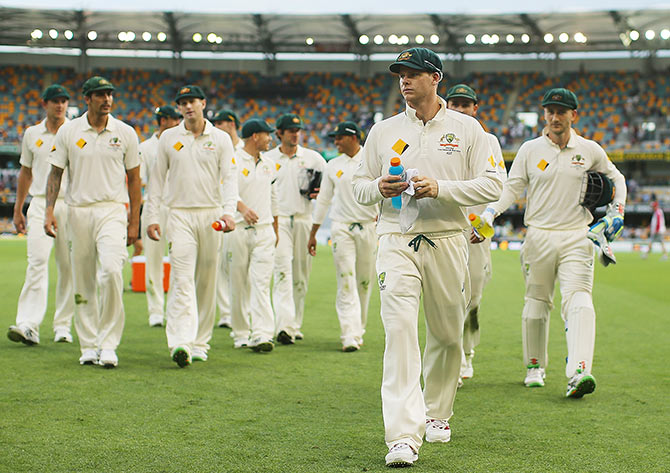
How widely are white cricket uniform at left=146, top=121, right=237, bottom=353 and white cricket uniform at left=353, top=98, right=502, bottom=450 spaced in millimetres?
3221

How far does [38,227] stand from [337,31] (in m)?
43.9

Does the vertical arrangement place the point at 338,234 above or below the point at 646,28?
below

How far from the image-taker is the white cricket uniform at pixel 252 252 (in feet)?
30.7

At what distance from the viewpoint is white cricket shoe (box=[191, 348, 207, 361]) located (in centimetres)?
864

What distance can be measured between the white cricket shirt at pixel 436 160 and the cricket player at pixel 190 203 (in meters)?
3.06

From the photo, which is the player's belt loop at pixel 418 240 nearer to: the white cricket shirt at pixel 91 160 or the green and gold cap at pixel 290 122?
the white cricket shirt at pixel 91 160

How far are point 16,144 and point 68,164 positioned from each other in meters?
42.4

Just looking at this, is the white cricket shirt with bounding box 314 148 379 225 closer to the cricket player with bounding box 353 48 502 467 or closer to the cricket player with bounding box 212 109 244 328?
the cricket player with bounding box 212 109 244 328

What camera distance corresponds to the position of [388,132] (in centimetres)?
536

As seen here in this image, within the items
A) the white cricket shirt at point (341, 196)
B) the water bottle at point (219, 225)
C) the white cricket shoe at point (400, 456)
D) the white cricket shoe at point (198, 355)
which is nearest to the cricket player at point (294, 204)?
the white cricket shirt at point (341, 196)

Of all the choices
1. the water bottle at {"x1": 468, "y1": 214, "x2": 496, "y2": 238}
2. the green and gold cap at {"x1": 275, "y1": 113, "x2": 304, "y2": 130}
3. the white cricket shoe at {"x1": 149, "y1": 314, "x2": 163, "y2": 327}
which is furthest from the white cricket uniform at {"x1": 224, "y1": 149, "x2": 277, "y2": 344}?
the water bottle at {"x1": 468, "y1": 214, "x2": 496, "y2": 238}

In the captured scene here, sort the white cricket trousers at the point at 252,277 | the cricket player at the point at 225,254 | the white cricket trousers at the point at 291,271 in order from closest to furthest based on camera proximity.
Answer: the white cricket trousers at the point at 252,277 → the white cricket trousers at the point at 291,271 → the cricket player at the point at 225,254

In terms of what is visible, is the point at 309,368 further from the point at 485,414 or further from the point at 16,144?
the point at 16,144

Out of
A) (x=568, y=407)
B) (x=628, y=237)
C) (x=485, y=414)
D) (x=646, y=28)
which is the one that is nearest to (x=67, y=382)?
(x=485, y=414)
